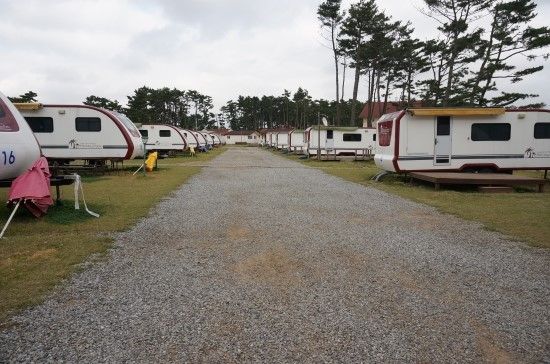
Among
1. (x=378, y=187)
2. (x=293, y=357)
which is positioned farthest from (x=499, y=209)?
(x=293, y=357)

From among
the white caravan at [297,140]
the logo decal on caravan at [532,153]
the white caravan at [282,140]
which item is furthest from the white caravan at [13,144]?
the white caravan at [282,140]

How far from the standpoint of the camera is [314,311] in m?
3.85

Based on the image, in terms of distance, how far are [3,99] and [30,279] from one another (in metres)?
4.60

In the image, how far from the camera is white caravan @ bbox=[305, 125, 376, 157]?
28922mm

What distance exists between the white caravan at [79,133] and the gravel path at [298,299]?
37.0ft

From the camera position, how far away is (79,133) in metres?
17.0

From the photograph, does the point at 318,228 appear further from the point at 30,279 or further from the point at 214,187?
the point at 214,187

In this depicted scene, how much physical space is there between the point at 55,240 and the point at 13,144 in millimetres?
2230

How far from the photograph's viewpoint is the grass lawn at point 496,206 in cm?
720

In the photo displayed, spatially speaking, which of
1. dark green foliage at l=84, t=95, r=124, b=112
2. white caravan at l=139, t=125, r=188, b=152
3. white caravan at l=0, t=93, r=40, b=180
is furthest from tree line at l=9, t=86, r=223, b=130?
white caravan at l=0, t=93, r=40, b=180

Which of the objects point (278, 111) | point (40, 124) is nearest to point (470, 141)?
point (40, 124)

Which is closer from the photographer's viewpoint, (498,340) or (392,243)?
(498,340)

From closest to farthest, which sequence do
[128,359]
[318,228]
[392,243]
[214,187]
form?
[128,359]
[392,243]
[318,228]
[214,187]

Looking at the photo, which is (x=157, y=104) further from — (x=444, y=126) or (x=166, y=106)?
(x=444, y=126)
